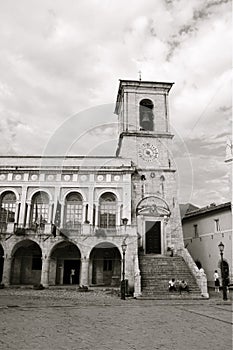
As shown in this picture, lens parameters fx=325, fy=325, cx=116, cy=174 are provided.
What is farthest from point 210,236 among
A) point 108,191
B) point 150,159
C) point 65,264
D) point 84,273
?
point 65,264

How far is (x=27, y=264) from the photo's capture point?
2792 centimetres

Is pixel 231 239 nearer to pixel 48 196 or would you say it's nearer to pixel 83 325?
pixel 48 196

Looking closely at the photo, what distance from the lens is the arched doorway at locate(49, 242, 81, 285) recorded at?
2739cm

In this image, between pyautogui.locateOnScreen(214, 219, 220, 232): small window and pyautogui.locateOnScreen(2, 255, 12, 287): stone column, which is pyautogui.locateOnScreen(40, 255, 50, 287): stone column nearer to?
pyautogui.locateOnScreen(2, 255, 12, 287): stone column

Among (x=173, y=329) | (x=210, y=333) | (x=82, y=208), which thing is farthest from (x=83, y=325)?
(x=82, y=208)

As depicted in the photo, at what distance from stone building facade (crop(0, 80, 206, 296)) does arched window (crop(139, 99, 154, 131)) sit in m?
0.26

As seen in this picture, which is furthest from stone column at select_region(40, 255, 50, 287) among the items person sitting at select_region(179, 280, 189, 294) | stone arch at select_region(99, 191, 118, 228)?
person sitting at select_region(179, 280, 189, 294)

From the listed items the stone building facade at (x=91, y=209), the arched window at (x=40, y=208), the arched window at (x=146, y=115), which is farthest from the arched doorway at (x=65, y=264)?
the arched window at (x=146, y=115)

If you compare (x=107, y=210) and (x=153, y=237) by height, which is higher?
(x=107, y=210)

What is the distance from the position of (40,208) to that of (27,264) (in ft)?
16.1

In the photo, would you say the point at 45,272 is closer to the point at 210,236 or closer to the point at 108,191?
the point at 108,191

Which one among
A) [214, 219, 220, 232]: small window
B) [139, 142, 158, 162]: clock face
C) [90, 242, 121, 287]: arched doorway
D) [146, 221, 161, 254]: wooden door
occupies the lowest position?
[90, 242, 121, 287]: arched doorway

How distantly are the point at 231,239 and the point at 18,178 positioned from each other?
1961 cm

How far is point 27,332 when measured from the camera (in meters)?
8.93
